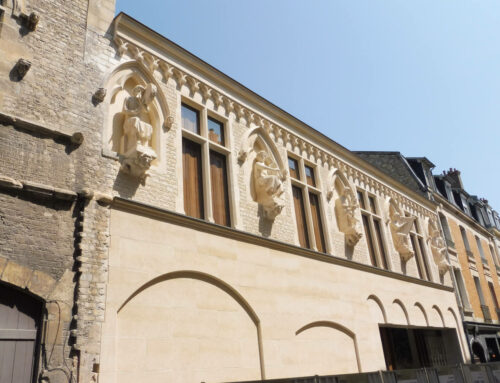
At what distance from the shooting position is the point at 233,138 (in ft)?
33.3

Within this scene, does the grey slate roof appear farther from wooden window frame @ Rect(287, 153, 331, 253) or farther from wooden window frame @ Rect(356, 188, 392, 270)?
wooden window frame @ Rect(287, 153, 331, 253)

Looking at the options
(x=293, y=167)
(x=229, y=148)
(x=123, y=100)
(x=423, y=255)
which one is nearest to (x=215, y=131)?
(x=229, y=148)

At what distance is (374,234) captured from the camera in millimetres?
14672

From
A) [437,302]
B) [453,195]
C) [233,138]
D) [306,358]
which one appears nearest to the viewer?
[306,358]

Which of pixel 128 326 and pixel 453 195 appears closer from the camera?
pixel 128 326

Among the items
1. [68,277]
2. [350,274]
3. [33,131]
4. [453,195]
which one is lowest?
[68,277]

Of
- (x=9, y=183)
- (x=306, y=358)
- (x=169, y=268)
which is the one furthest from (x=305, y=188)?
(x=9, y=183)

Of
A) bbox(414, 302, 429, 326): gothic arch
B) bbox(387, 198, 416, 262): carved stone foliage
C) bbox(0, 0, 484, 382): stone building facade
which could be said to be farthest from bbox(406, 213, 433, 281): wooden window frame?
bbox(0, 0, 484, 382): stone building facade

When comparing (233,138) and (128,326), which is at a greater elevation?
(233,138)

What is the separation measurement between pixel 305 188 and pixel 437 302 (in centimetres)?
871

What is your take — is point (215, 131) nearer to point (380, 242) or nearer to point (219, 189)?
point (219, 189)

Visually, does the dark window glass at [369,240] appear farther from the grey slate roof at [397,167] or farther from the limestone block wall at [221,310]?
the grey slate roof at [397,167]

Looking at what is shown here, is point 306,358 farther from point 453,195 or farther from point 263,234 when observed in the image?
point 453,195

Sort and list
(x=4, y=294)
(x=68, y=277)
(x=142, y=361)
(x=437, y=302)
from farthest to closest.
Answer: (x=437, y=302) → (x=142, y=361) → (x=68, y=277) → (x=4, y=294)
